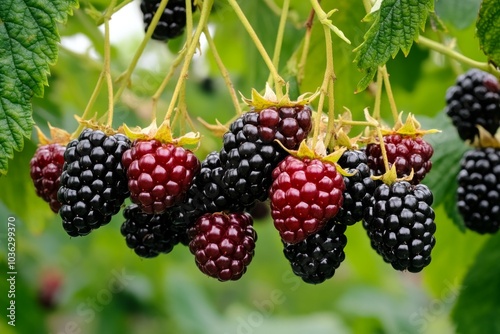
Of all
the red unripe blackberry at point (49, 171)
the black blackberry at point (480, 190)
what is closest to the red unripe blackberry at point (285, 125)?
the red unripe blackberry at point (49, 171)

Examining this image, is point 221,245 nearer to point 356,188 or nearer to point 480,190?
point 356,188

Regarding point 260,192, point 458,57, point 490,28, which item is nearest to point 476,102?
point 458,57

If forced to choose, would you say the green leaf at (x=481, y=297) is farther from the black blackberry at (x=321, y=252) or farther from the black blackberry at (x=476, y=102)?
the black blackberry at (x=321, y=252)

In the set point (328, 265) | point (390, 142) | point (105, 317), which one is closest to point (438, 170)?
point (390, 142)

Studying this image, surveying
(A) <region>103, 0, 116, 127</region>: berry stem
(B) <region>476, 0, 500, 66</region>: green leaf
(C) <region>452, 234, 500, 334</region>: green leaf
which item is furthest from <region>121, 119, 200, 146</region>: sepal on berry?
(C) <region>452, 234, 500, 334</region>: green leaf

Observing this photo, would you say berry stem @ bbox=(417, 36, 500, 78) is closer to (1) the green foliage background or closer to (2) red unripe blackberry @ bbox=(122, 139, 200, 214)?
(1) the green foliage background

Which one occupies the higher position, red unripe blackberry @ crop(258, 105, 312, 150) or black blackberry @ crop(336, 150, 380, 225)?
red unripe blackberry @ crop(258, 105, 312, 150)

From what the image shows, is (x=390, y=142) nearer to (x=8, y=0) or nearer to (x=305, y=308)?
(x=8, y=0)
